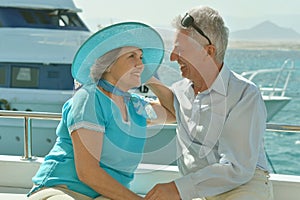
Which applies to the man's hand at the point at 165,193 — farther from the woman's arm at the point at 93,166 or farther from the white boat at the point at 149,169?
the white boat at the point at 149,169

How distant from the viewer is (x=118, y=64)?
6.18 feet

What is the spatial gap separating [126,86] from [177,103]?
23 centimetres

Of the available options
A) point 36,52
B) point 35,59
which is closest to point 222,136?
point 35,59

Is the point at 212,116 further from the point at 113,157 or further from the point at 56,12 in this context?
the point at 56,12

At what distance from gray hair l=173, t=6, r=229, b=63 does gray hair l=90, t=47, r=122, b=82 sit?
0.80 ft

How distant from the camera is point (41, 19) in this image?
1005cm

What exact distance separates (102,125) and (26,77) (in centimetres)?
790

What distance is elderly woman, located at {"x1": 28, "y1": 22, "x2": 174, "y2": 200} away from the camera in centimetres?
183

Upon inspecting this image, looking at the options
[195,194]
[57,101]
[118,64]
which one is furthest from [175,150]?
[57,101]

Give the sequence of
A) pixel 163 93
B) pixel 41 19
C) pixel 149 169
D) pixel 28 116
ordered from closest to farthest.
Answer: pixel 163 93 < pixel 149 169 < pixel 28 116 < pixel 41 19

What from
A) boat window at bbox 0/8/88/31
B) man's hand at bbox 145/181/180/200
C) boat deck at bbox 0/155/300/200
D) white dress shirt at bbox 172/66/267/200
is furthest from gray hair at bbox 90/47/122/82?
boat window at bbox 0/8/88/31

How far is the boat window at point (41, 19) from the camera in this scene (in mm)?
9820

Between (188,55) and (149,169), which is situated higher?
(188,55)

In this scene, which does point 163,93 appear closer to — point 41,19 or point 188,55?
point 188,55
